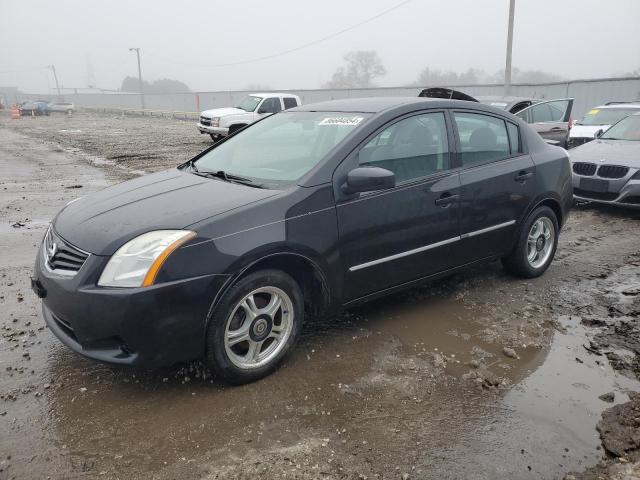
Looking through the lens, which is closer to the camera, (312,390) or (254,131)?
(312,390)

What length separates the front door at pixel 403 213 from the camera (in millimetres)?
3506

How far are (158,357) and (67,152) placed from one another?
15609 millimetres

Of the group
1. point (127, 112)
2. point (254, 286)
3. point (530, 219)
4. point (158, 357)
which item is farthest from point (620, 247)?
point (127, 112)

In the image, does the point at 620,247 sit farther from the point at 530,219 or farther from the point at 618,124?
the point at 618,124

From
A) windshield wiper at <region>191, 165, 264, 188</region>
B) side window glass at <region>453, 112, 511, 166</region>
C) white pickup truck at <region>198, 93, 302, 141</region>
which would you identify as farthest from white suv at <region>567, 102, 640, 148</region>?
windshield wiper at <region>191, 165, 264, 188</region>

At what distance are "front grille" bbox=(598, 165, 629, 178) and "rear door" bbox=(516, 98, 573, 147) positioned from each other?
10.6 ft

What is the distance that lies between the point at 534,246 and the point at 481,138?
1310 mm

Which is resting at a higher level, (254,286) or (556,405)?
(254,286)

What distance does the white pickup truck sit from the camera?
17.6m

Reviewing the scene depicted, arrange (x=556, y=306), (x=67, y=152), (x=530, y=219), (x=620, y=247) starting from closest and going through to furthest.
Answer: (x=556, y=306) < (x=530, y=219) < (x=620, y=247) < (x=67, y=152)

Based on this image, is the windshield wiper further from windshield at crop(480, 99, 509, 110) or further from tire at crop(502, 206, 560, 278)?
windshield at crop(480, 99, 509, 110)

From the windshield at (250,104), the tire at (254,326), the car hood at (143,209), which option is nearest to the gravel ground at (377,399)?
the tire at (254,326)

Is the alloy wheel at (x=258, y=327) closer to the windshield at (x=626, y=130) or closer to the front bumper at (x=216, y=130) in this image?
the windshield at (x=626, y=130)

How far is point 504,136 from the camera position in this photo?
461 cm
